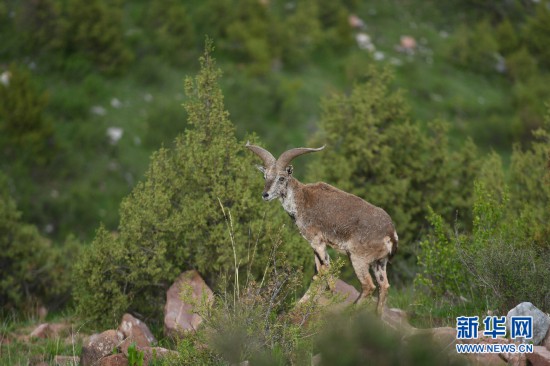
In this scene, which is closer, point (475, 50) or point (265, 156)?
point (265, 156)

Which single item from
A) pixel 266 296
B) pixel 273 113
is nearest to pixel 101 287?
pixel 266 296

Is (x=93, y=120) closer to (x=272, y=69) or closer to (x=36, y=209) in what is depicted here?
(x=36, y=209)

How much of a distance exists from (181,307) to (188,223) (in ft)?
5.35

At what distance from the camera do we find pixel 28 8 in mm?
41875

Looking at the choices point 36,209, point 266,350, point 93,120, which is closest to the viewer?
point 266,350

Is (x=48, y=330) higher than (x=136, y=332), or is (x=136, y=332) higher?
(x=136, y=332)

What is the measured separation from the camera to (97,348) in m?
11.4

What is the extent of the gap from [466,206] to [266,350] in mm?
12107

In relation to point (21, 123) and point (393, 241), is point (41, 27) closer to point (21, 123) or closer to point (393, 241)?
point (21, 123)

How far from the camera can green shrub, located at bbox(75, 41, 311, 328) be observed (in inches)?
529

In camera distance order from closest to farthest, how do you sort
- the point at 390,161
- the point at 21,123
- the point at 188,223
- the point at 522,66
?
the point at 188,223 → the point at 390,161 → the point at 21,123 → the point at 522,66

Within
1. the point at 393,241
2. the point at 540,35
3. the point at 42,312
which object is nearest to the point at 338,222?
the point at 393,241

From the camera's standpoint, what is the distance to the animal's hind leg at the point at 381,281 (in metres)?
11.9

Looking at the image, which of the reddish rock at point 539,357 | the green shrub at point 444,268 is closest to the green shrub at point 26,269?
the green shrub at point 444,268
